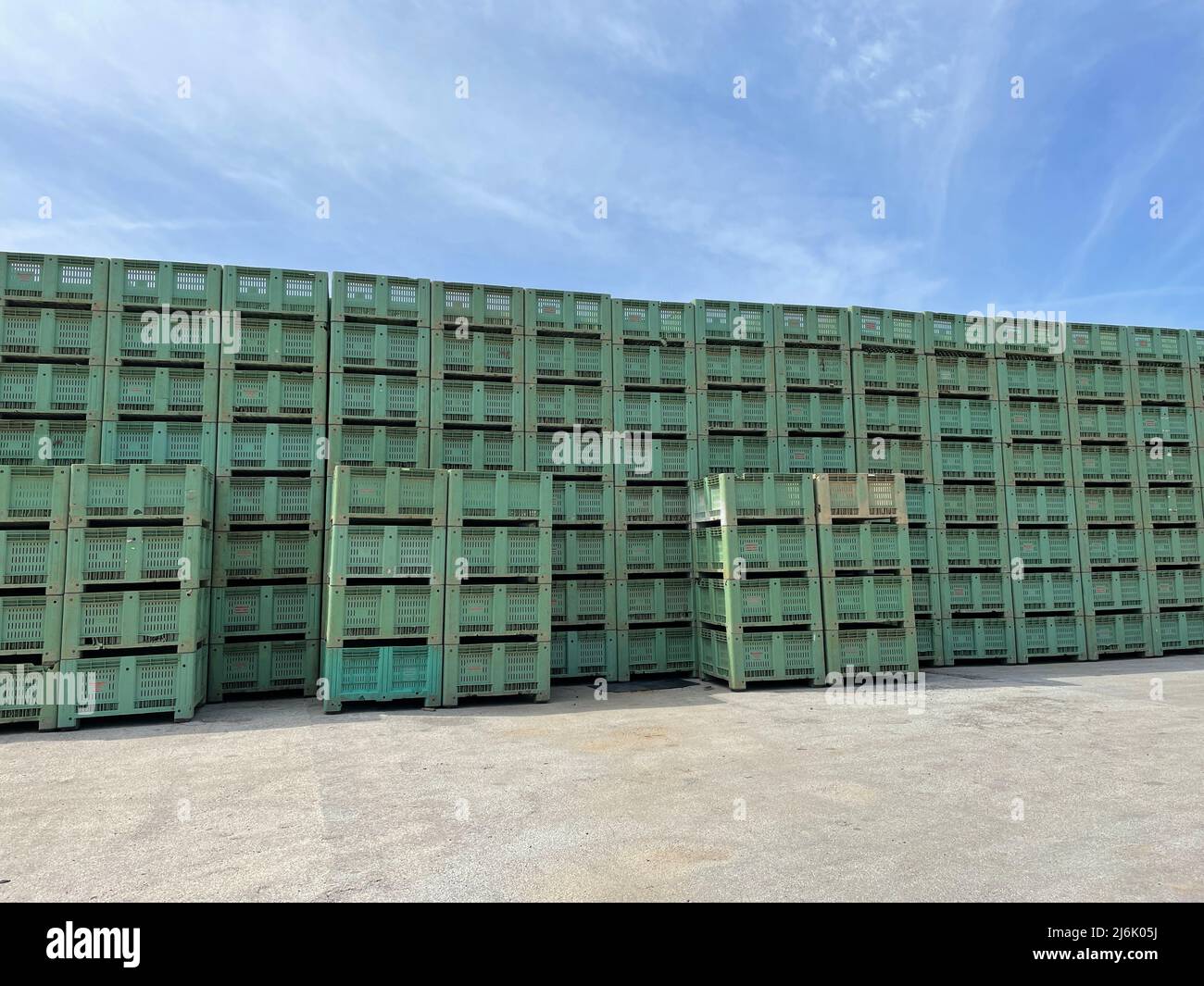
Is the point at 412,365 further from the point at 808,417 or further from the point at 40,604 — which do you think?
the point at 808,417

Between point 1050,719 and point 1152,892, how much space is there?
4.97 m

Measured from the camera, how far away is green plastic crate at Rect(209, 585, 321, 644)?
10.4 metres

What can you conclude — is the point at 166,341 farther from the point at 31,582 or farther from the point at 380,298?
the point at 31,582

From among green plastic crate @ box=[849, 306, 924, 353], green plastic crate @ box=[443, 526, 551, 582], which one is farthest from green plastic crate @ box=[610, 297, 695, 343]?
green plastic crate @ box=[443, 526, 551, 582]

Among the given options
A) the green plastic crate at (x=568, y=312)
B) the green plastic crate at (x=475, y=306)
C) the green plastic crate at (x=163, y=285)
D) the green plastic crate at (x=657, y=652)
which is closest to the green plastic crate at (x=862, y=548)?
the green plastic crate at (x=657, y=652)

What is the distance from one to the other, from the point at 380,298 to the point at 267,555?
4.23 meters

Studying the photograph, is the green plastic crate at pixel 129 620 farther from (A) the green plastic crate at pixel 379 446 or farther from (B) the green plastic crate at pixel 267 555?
(A) the green plastic crate at pixel 379 446

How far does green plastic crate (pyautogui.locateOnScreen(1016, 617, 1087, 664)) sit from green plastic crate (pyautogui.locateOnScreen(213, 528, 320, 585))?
12.1 m

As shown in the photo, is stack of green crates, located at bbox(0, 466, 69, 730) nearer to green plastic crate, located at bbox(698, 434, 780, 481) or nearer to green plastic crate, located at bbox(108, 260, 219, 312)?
green plastic crate, located at bbox(108, 260, 219, 312)

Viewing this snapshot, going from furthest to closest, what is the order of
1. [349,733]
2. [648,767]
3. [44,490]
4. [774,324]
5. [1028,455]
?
[1028,455] < [774,324] < [44,490] < [349,733] < [648,767]

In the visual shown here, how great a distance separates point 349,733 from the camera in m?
8.00

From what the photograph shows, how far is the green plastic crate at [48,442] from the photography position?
10.1 m

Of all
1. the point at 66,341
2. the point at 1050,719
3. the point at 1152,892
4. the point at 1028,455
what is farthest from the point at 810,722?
the point at 66,341

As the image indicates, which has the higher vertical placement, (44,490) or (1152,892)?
(44,490)
